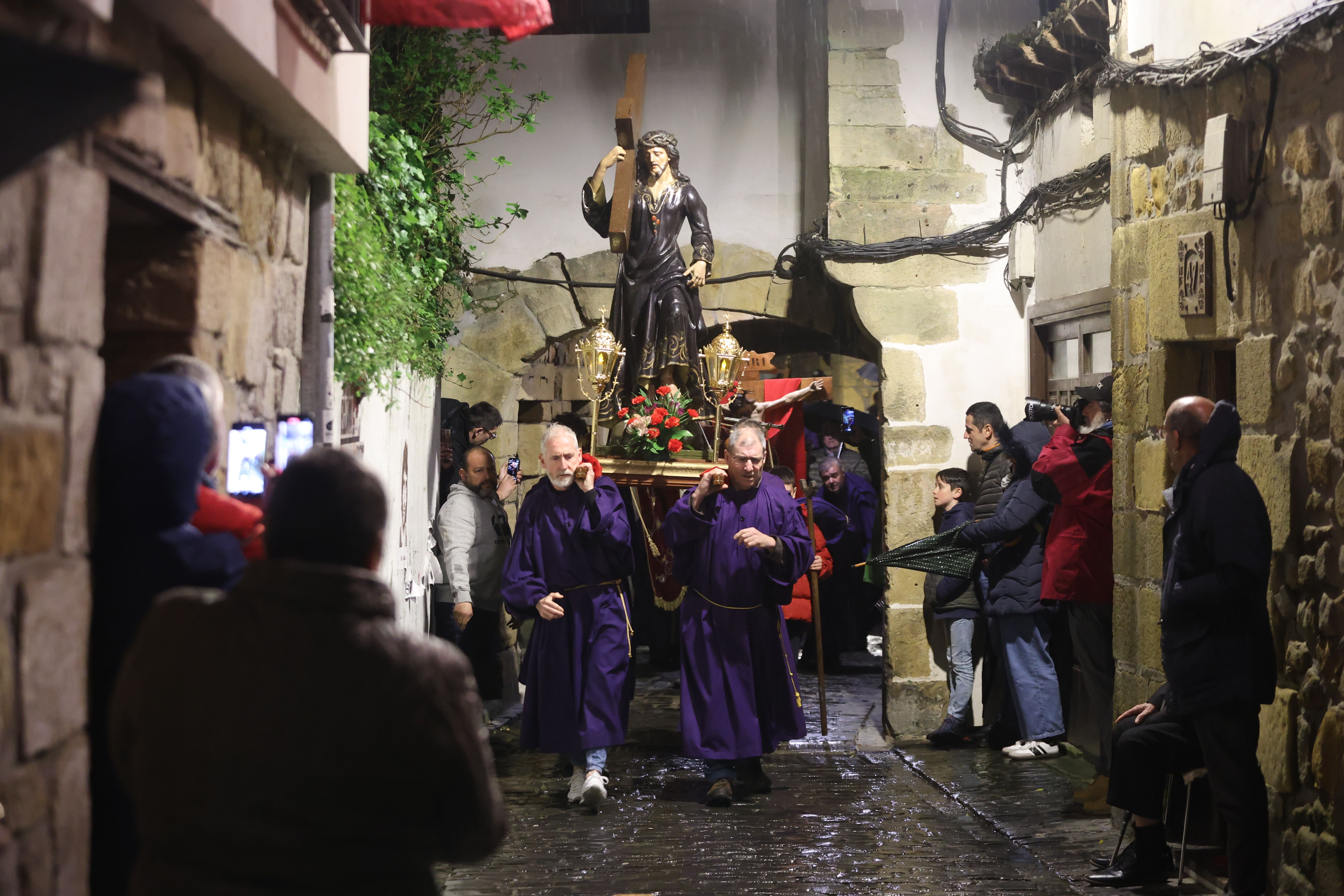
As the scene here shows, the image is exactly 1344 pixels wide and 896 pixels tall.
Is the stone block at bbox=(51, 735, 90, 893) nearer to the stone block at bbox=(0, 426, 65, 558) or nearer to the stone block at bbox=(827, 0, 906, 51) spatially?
the stone block at bbox=(0, 426, 65, 558)

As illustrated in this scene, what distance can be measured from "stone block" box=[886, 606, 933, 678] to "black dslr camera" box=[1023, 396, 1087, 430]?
1490mm

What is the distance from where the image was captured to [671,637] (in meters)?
10.1

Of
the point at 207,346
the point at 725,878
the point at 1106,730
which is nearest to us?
the point at 207,346

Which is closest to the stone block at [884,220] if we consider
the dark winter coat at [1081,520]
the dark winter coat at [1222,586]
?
the dark winter coat at [1081,520]

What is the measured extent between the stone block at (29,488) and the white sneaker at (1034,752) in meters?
6.08

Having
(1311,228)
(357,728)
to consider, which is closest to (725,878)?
(1311,228)

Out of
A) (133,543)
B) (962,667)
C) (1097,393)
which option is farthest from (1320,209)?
(962,667)

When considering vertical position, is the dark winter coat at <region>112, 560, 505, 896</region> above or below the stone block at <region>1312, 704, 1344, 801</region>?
above

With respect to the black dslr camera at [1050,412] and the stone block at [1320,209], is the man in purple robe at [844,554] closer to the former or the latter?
the black dslr camera at [1050,412]

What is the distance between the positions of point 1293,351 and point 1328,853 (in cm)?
162

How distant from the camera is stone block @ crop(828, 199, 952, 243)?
8688 millimetres

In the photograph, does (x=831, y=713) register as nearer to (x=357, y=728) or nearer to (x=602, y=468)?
(x=602, y=468)

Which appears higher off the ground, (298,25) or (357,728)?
(298,25)

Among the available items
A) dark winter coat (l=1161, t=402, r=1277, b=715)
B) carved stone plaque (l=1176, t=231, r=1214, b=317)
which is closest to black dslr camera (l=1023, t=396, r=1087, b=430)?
carved stone plaque (l=1176, t=231, r=1214, b=317)
